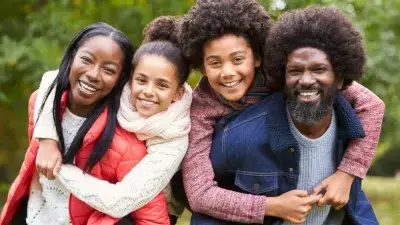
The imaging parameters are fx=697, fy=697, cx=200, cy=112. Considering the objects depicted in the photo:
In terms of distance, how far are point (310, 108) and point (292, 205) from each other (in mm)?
496

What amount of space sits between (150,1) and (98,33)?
2846 millimetres

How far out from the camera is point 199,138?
3.62 m

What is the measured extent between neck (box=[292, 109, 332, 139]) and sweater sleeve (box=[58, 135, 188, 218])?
24.5 inches

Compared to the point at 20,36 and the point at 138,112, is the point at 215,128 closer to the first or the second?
the point at 138,112

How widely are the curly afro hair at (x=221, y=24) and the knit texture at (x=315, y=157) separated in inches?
18.7

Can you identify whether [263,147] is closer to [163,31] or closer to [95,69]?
[163,31]

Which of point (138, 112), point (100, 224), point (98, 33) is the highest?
point (98, 33)

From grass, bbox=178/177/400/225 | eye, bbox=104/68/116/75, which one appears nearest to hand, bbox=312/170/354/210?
eye, bbox=104/68/116/75

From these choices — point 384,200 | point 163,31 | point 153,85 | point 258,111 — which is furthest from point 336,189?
point 384,200

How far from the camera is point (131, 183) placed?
3.50 metres

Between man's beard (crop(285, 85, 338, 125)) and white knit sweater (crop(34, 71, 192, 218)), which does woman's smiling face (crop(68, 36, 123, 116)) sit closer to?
white knit sweater (crop(34, 71, 192, 218))

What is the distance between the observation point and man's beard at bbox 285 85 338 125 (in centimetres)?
343

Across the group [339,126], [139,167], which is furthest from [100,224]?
[339,126]

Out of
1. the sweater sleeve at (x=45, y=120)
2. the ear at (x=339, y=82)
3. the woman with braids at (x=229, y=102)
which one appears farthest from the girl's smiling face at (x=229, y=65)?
the sweater sleeve at (x=45, y=120)
